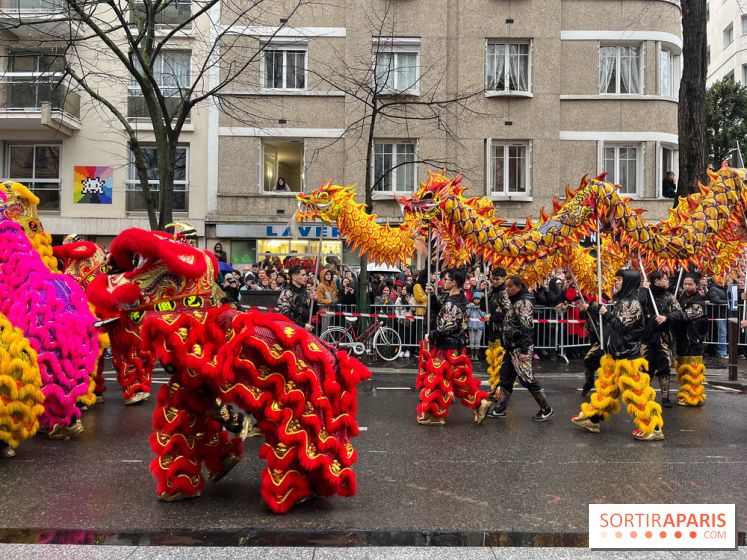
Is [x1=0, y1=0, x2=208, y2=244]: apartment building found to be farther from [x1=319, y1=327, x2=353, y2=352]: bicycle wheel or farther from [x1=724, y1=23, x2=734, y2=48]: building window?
[x1=724, y1=23, x2=734, y2=48]: building window

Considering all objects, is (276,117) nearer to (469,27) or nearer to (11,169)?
Answer: (469,27)

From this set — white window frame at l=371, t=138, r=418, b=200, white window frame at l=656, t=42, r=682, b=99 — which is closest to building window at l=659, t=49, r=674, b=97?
white window frame at l=656, t=42, r=682, b=99

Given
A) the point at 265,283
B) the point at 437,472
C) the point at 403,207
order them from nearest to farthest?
the point at 437,472, the point at 403,207, the point at 265,283

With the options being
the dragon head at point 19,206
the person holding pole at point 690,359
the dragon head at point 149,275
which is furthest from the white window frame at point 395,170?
the dragon head at point 149,275

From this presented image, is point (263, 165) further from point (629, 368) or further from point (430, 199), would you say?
point (629, 368)

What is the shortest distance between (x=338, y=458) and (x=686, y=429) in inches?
192

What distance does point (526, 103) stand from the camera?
20.1m

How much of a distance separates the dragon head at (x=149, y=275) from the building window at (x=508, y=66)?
17264 millimetres

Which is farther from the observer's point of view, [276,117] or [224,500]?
[276,117]

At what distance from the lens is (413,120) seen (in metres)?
20.1

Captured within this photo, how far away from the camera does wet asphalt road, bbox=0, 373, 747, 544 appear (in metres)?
4.51

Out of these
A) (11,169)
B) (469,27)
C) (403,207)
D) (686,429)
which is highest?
(469,27)

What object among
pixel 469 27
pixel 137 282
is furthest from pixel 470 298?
pixel 469 27

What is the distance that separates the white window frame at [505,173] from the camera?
20.1 meters
